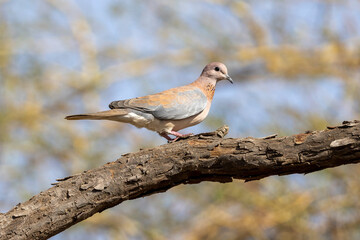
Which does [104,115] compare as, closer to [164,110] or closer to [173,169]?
[164,110]

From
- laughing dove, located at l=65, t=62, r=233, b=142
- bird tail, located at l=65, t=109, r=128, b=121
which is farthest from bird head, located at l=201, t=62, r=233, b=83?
bird tail, located at l=65, t=109, r=128, b=121

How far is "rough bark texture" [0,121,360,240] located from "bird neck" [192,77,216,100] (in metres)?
2.33

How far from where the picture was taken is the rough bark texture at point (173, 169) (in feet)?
12.2

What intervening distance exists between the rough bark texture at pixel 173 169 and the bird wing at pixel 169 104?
1631 mm

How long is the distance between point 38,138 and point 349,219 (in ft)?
15.3

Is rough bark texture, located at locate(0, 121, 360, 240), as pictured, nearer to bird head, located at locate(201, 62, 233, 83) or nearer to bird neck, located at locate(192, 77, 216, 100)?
bird neck, located at locate(192, 77, 216, 100)

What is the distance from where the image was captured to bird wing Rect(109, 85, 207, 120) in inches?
226

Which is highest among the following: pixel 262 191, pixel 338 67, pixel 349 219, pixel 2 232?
pixel 338 67

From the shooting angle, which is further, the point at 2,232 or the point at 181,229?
the point at 181,229

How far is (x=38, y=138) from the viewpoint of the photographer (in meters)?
9.56

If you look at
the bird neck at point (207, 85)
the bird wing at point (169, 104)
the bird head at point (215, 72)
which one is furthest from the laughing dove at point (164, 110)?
the bird head at point (215, 72)

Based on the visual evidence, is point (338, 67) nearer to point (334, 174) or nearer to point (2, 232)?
point (334, 174)

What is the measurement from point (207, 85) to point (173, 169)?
8.67 feet

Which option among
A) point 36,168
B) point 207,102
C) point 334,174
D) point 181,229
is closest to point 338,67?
point 334,174
